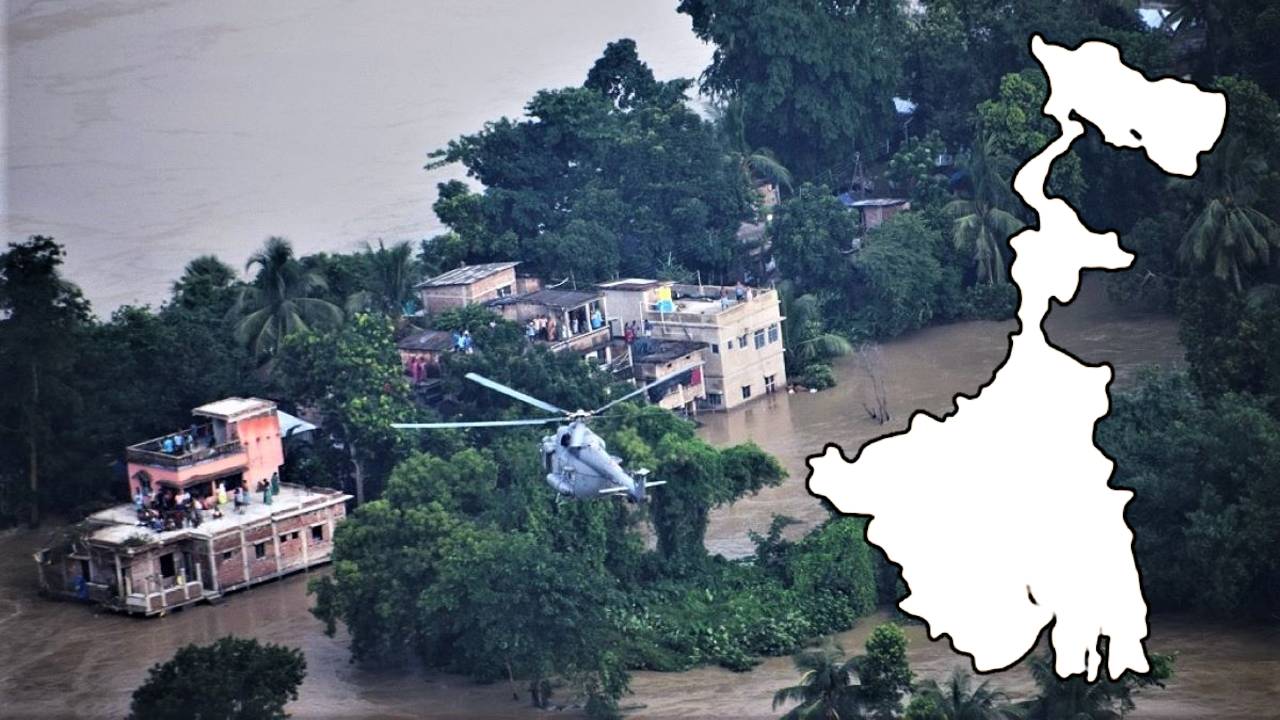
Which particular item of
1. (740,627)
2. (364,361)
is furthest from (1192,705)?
(364,361)

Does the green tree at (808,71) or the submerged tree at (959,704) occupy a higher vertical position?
the green tree at (808,71)

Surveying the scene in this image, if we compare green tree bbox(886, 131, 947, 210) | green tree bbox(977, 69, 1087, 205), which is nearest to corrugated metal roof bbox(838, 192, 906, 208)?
green tree bbox(886, 131, 947, 210)

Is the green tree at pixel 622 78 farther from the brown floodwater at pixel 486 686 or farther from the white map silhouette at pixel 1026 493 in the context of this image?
the white map silhouette at pixel 1026 493

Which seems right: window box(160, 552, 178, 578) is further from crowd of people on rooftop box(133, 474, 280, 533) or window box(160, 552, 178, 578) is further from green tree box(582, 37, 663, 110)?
green tree box(582, 37, 663, 110)

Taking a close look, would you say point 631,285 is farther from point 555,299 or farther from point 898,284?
point 898,284

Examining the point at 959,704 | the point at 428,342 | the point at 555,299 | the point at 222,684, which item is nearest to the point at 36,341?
the point at 428,342

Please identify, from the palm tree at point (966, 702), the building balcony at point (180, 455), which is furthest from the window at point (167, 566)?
the palm tree at point (966, 702)

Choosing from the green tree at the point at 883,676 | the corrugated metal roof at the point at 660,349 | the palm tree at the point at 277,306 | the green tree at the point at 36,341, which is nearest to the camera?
the green tree at the point at 883,676

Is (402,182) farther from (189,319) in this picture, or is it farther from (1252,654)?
(1252,654)
